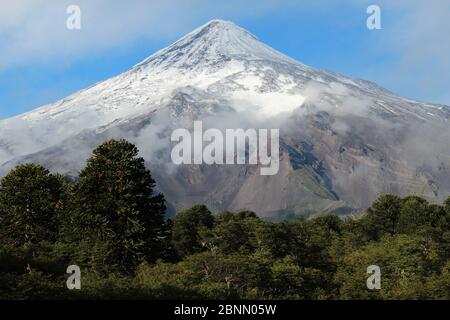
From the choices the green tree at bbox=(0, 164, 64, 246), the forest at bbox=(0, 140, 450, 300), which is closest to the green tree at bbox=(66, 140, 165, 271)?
the forest at bbox=(0, 140, 450, 300)

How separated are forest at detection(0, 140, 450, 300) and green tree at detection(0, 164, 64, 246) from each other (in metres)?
0.11

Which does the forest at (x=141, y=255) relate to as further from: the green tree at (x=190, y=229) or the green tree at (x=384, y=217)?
the green tree at (x=384, y=217)

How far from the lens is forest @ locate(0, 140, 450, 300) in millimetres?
46938

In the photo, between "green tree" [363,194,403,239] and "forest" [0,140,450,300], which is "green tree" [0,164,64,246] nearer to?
"forest" [0,140,450,300]

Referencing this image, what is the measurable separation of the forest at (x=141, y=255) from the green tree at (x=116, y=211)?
9cm

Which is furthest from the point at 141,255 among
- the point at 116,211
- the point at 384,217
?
the point at 384,217

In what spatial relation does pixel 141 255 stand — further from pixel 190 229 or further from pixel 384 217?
pixel 384 217

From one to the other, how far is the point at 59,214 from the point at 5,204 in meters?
6.09

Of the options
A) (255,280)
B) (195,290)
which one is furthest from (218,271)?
(195,290)

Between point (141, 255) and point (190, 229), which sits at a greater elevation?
point (190, 229)

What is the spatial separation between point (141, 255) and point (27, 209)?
68.2 ft

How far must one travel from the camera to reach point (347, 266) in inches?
2842

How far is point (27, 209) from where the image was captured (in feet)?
246
